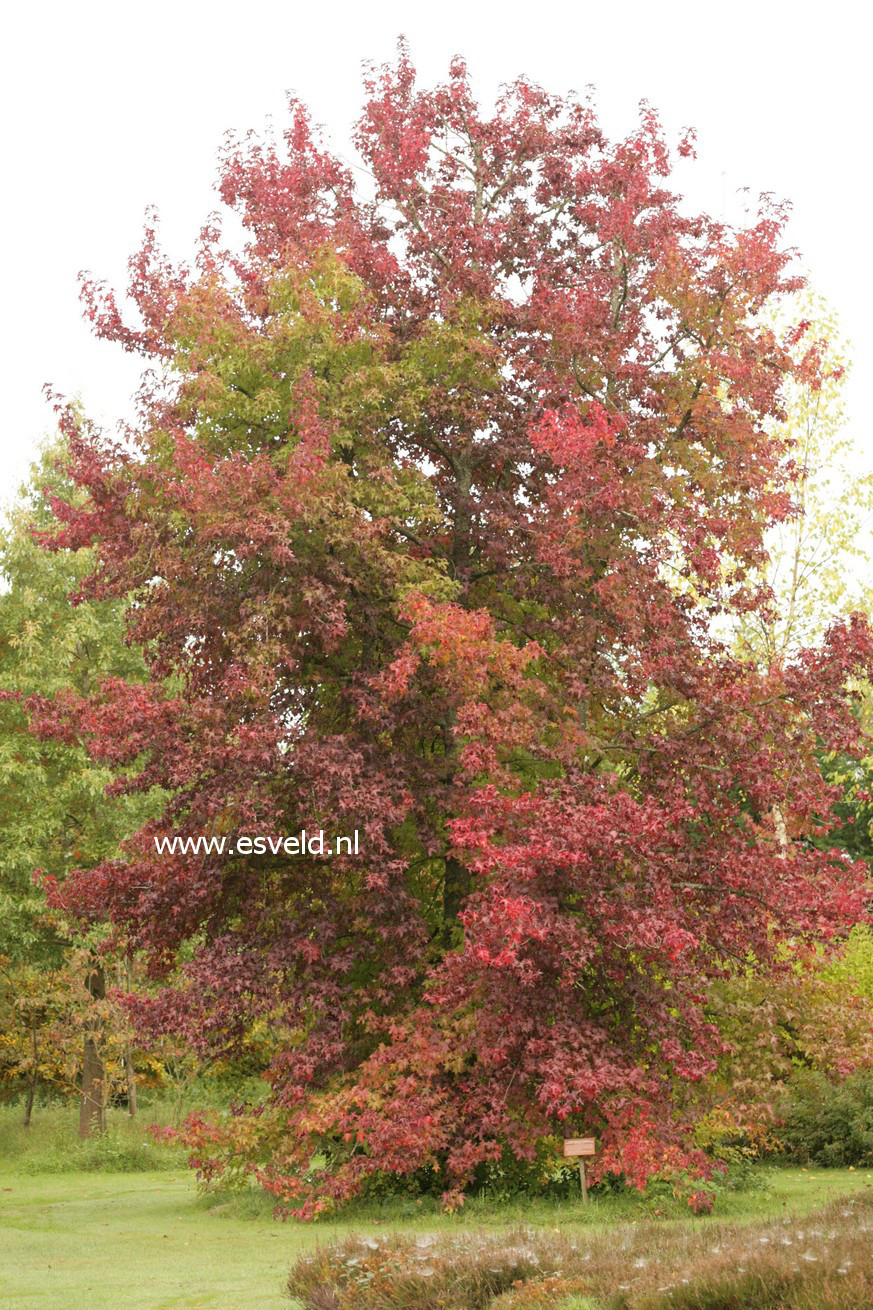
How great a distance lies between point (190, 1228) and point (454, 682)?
6614 millimetres

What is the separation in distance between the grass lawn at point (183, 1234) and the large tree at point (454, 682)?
76 centimetres

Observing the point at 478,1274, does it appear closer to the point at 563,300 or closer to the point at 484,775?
the point at 484,775

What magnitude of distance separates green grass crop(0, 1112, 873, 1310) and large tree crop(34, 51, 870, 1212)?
71cm

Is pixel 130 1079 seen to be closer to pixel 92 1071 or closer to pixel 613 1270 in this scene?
pixel 92 1071

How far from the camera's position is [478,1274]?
788 cm

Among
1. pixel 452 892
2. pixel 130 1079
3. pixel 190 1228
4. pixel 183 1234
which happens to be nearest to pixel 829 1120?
pixel 452 892

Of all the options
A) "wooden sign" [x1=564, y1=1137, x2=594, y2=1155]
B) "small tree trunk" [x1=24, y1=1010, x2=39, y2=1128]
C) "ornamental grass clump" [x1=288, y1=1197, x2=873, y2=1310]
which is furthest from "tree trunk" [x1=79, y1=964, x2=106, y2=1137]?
"ornamental grass clump" [x1=288, y1=1197, x2=873, y2=1310]

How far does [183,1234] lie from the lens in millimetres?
13820

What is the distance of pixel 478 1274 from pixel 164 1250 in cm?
577

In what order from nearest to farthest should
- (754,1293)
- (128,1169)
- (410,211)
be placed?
(754,1293) < (410,211) < (128,1169)

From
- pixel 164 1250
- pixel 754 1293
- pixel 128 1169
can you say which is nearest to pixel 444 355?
pixel 164 1250

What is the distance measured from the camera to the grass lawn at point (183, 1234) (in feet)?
32.0

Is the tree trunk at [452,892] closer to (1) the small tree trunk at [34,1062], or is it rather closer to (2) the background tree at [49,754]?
(2) the background tree at [49,754]

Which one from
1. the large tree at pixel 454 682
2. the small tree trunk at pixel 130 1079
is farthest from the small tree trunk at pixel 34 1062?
the large tree at pixel 454 682
